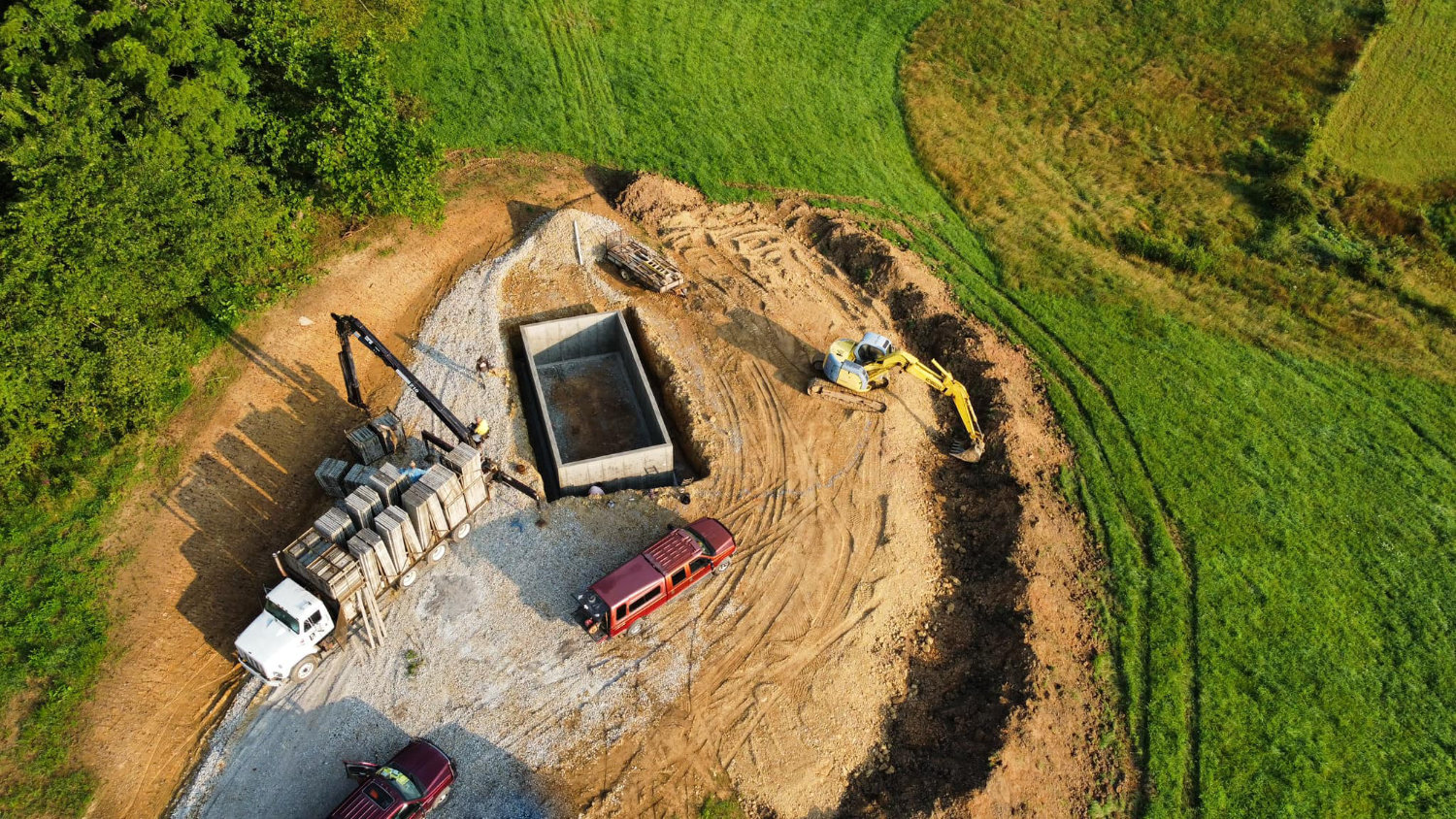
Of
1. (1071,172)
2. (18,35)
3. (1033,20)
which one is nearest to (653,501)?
(18,35)

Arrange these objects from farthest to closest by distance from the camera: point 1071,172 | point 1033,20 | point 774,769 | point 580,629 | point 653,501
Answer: point 1033,20, point 1071,172, point 653,501, point 580,629, point 774,769

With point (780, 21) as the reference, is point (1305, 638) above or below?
below

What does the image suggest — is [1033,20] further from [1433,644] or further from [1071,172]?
[1433,644]

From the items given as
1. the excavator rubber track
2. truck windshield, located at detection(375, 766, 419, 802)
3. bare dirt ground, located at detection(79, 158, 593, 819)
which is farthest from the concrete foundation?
truck windshield, located at detection(375, 766, 419, 802)

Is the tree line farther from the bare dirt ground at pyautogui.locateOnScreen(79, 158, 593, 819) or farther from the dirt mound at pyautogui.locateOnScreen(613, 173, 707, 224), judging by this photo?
the dirt mound at pyautogui.locateOnScreen(613, 173, 707, 224)

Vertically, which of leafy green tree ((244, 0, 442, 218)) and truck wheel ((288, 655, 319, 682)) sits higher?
leafy green tree ((244, 0, 442, 218))

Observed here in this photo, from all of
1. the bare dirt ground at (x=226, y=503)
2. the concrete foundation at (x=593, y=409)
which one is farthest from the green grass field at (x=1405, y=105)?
the bare dirt ground at (x=226, y=503)
